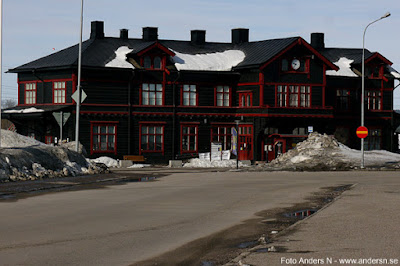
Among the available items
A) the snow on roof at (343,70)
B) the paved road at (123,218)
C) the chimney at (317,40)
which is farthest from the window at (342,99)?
the paved road at (123,218)

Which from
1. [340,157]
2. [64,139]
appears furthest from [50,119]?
[340,157]

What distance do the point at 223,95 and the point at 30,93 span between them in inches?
592

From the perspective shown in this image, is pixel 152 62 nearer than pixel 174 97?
Yes

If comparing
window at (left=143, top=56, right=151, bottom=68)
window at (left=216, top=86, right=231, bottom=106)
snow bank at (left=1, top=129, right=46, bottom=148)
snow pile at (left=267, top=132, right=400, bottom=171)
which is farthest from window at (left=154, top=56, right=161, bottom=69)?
snow bank at (left=1, top=129, right=46, bottom=148)

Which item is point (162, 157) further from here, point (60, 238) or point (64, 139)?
point (60, 238)

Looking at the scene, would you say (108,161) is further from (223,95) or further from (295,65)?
(295,65)

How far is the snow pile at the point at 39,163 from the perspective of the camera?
3023cm

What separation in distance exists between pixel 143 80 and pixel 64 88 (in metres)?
5.93

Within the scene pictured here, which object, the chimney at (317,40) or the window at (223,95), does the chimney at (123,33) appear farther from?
the chimney at (317,40)

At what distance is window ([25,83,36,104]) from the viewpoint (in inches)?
2296

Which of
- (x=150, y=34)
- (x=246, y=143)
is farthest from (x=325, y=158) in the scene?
(x=150, y=34)

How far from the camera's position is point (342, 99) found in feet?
216

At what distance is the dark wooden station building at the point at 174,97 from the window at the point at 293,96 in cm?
8

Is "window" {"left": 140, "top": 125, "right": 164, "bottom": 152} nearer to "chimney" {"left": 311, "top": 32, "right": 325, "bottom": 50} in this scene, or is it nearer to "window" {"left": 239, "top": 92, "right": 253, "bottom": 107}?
"window" {"left": 239, "top": 92, "right": 253, "bottom": 107}
